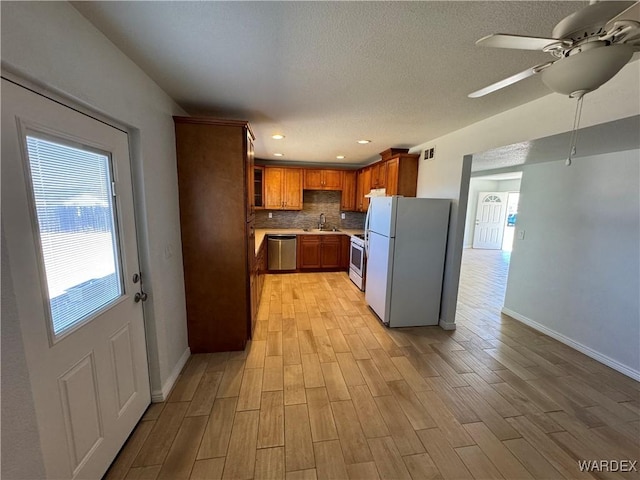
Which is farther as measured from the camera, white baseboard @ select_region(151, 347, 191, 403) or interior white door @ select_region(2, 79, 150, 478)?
white baseboard @ select_region(151, 347, 191, 403)

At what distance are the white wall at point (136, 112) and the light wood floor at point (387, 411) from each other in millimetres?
527

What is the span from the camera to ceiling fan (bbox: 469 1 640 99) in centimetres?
86

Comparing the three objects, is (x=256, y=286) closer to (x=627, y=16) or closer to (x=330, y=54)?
(x=330, y=54)

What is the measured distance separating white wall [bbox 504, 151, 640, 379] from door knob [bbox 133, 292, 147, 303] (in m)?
4.22

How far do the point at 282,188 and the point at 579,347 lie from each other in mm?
5036

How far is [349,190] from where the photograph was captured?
571 cm

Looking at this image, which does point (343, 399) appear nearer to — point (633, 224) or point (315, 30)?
point (315, 30)

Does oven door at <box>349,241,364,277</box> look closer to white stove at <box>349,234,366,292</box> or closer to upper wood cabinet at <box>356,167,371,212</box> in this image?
white stove at <box>349,234,366,292</box>

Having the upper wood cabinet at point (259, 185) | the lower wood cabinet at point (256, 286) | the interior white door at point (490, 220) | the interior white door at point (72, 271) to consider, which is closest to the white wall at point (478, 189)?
the interior white door at point (490, 220)

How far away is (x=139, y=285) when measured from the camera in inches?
69.4

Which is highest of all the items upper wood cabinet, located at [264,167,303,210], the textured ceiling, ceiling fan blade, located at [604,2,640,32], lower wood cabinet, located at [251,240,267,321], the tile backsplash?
the textured ceiling

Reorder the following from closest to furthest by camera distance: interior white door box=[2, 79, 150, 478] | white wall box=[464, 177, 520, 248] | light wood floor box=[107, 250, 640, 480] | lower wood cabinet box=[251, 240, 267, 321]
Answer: interior white door box=[2, 79, 150, 478]
light wood floor box=[107, 250, 640, 480]
lower wood cabinet box=[251, 240, 267, 321]
white wall box=[464, 177, 520, 248]

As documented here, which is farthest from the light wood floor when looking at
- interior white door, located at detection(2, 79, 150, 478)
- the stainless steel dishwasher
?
the stainless steel dishwasher

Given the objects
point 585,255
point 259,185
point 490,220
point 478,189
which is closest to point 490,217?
point 490,220
